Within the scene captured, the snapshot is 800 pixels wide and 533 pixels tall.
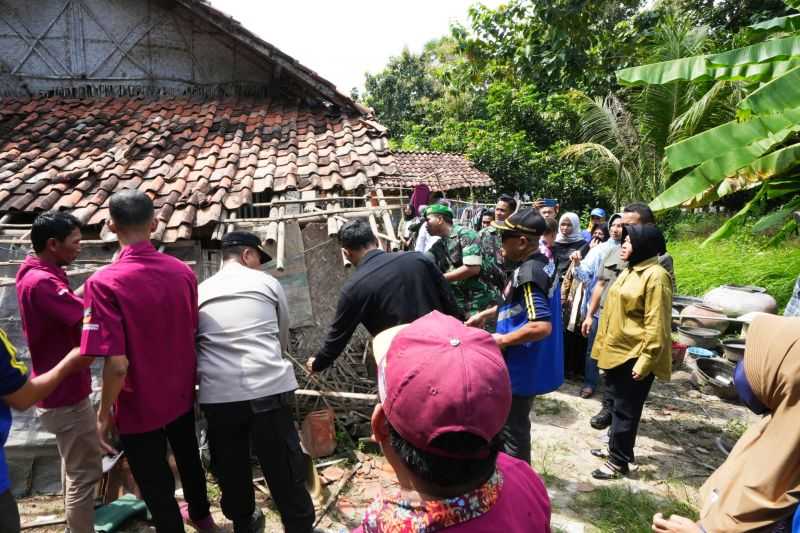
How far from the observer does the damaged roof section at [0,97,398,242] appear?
4.48 meters

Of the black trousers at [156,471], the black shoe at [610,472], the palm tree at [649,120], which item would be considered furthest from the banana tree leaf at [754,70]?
the palm tree at [649,120]

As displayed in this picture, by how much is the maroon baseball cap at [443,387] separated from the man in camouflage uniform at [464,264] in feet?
10.5

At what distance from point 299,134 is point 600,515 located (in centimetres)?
544

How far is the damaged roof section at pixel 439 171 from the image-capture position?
537 inches

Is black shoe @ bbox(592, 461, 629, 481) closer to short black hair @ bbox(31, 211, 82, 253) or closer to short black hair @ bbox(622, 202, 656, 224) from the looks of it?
short black hair @ bbox(622, 202, 656, 224)

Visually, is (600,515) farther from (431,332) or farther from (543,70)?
(543,70)

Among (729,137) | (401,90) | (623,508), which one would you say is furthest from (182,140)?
(401,90)

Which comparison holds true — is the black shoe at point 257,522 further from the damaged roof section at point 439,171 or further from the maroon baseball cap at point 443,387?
the damaged roof section at point 439,171

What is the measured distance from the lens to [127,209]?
2.67m

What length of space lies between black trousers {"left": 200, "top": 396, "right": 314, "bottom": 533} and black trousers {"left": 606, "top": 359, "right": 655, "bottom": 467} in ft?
8.13

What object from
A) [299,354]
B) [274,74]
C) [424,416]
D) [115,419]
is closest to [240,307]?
[115,419]

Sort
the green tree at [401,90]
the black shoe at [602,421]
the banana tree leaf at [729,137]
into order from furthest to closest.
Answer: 1. the green tree at [401,90]
2. the black shoe at [602,421]
3. the banana tree leaf at [729,137]

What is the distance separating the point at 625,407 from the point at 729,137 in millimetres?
2147

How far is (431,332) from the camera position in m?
1.10
